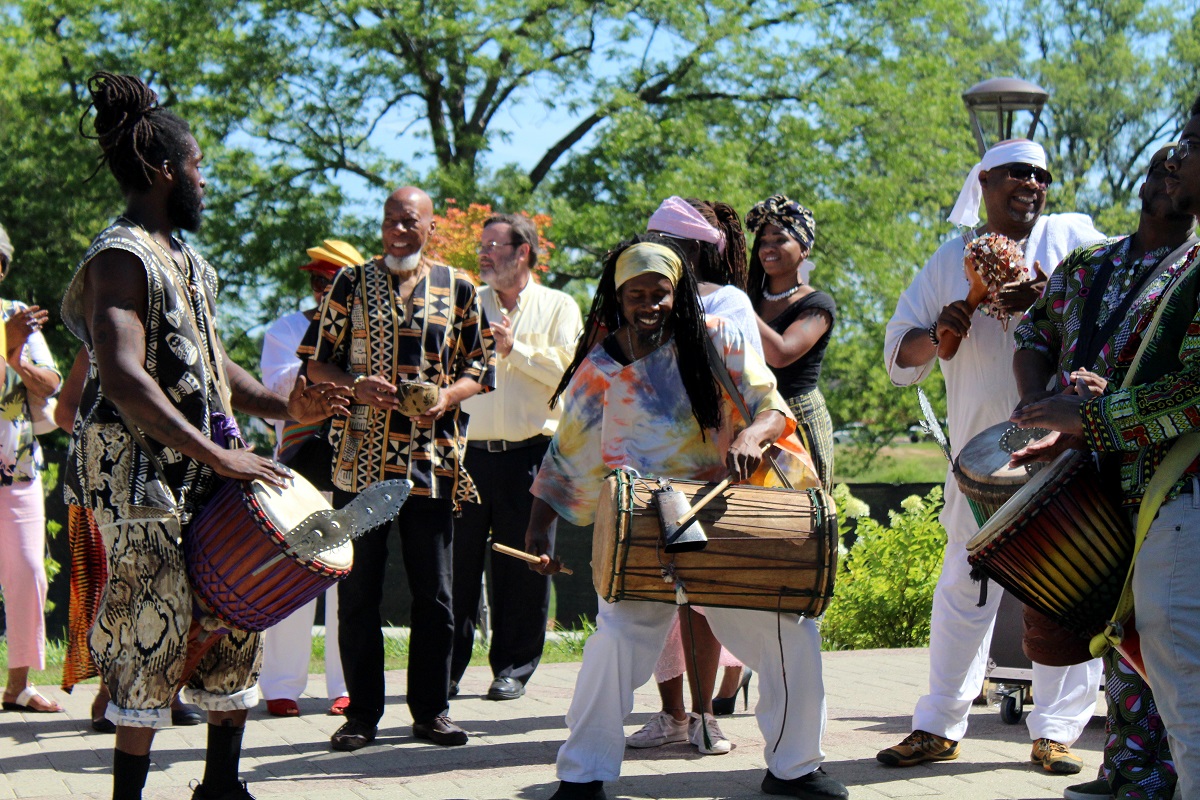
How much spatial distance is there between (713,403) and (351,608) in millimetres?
1956

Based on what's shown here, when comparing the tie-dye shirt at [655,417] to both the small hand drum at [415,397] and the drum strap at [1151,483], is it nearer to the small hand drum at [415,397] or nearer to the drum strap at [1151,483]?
the small hand drum at [415,397]

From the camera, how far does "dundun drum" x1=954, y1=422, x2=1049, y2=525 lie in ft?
14.0

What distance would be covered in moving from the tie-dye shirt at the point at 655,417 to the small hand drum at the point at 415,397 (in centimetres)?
87

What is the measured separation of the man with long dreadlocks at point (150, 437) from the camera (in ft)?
13.5

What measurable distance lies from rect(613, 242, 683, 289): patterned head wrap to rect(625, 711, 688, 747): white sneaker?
1920 millimetres

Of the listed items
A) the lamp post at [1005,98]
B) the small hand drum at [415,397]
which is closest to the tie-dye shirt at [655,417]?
the small hand drum at [415,397]

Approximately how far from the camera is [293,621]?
22.5ft

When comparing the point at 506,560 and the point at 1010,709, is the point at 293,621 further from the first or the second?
the point at 1010,709

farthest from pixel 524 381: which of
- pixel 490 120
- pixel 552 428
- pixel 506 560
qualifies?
pixel 490 120

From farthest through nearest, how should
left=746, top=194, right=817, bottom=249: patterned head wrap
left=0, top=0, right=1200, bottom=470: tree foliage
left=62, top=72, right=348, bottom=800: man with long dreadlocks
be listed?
left=0, top=0, right=1200, bottom=470: tree foliage → left=746, top=194, right=817, bottom=249: patterned head wrap → left=62, top=72, right=348, bottom=800: man with long dreadlocks

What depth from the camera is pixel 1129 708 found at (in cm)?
404

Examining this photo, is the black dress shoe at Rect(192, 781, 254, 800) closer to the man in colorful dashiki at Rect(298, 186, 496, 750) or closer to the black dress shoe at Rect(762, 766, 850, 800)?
the man in colorful dashiki at Rect(298, 186, 496, 750)

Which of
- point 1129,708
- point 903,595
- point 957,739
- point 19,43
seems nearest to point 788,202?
point 957,739

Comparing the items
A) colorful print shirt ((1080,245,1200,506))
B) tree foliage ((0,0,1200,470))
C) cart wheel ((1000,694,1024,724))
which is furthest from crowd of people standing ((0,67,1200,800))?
tree foliage ((0,0,1200,470))
